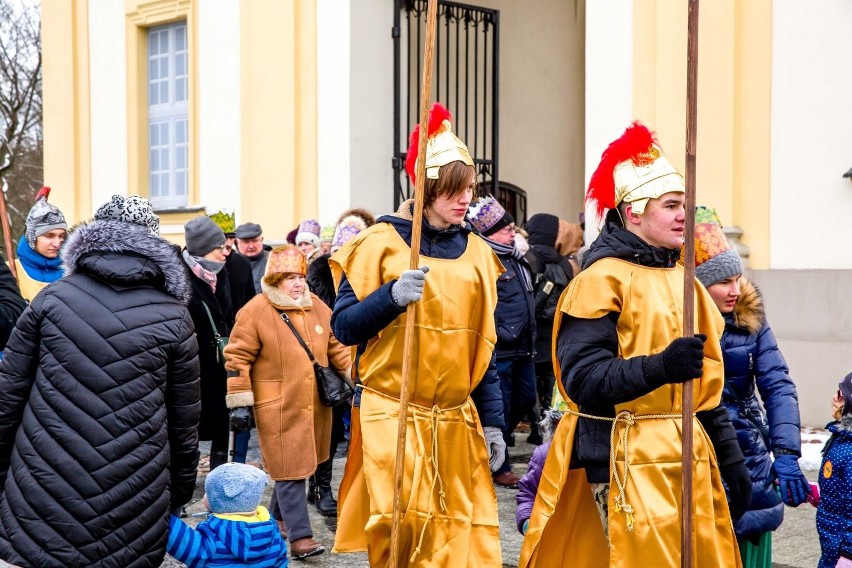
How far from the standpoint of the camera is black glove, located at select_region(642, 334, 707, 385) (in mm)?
3117

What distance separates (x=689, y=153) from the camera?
10.2 ft

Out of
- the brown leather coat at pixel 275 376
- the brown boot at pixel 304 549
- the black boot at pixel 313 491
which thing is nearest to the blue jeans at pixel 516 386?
the black boot at pixel 313 491

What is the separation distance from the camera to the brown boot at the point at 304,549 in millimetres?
5668

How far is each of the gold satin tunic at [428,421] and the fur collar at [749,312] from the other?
2.74ft

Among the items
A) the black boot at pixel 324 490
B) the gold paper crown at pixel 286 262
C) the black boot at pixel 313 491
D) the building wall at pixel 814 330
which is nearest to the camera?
the gold paper crown at pixel 286 262

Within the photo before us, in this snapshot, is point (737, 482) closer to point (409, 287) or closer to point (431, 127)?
point (409, 287)

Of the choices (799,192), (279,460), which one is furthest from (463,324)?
(799,192)

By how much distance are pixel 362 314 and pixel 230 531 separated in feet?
2.66

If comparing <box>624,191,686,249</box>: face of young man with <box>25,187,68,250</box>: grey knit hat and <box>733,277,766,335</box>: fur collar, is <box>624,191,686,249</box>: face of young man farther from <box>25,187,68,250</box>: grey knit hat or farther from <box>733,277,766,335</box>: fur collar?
<box>25,187,68,250</box>: grey knit hat

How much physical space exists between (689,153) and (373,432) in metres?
1.52

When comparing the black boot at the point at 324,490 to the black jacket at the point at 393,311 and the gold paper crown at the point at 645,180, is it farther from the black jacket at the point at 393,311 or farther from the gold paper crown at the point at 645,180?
the gold paper crown at the point at 645,180

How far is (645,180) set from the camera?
11.7 feet

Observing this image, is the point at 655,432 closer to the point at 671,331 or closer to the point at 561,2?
the point at 671,331

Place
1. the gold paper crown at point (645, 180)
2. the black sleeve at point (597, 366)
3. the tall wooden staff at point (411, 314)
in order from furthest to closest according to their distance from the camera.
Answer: the tall wooden staff at point (411, 314)
the gold paper crown at point (645, 180)
the black sleeve at point (597, 366)
